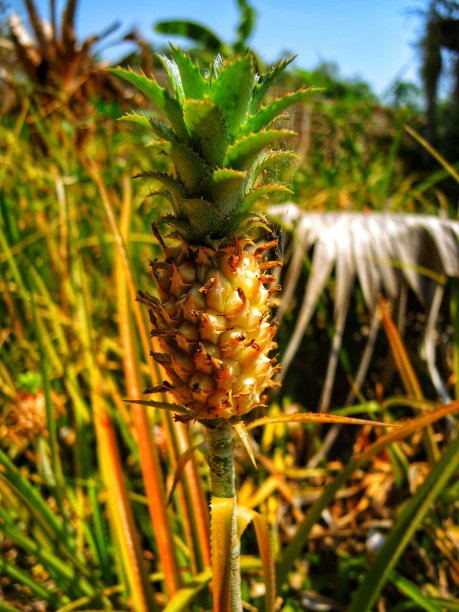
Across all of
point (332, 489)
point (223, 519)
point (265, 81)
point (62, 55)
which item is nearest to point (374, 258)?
point (332, 489)

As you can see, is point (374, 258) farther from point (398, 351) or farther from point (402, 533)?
point (402, 533)

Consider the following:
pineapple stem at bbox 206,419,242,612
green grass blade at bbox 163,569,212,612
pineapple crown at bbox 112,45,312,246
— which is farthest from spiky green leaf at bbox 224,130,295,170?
green grass blade at bbox 163,569,212,612

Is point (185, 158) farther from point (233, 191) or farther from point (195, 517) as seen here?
point (195, 517)

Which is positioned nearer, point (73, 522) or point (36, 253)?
point (73, 522)

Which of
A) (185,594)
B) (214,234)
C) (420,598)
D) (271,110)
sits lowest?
(420,598)

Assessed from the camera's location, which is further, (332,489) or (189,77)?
(332,489)

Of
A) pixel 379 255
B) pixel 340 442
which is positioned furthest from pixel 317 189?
pixel 340 442
